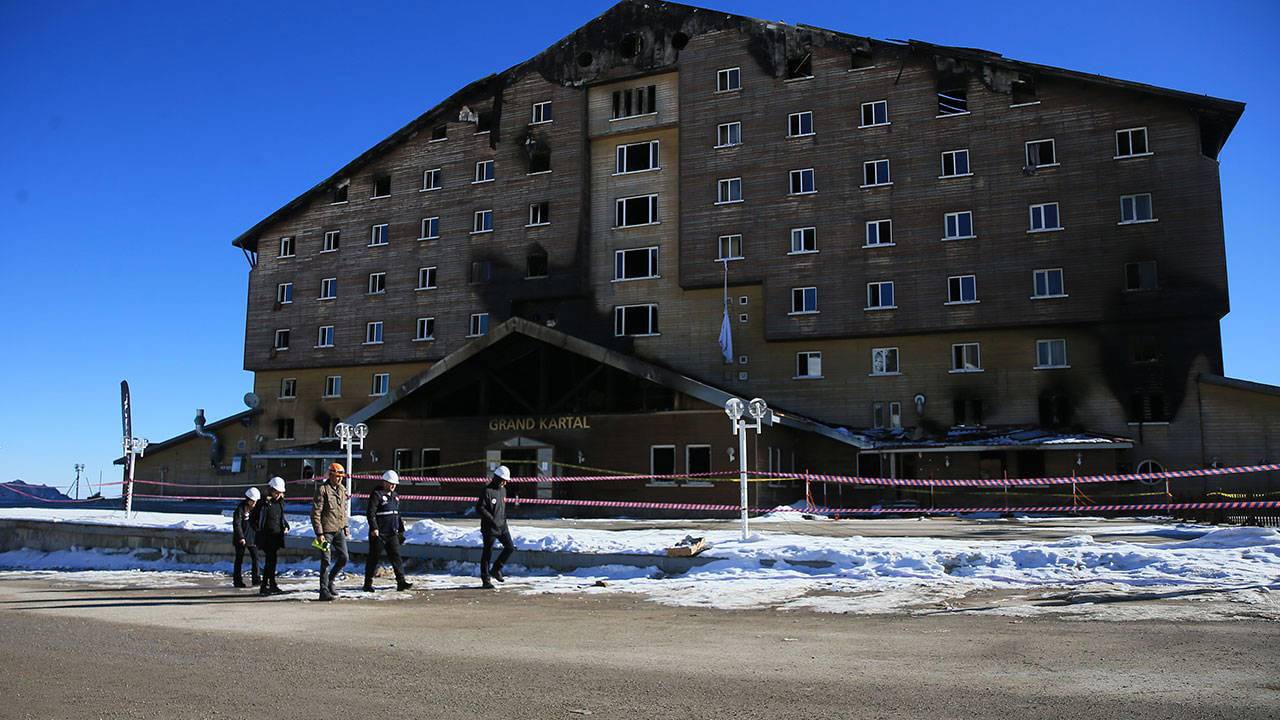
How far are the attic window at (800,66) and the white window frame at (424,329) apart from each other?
71.8 feet

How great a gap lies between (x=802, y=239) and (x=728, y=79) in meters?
8.76

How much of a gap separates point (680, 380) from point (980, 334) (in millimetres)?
14885

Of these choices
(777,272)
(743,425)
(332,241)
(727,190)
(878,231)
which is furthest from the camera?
(332,241)

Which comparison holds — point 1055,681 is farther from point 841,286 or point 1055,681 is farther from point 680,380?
point 841,286

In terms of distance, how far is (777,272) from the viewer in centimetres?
4247

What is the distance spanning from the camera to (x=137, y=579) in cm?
1884

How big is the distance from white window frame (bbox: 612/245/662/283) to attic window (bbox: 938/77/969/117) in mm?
14516

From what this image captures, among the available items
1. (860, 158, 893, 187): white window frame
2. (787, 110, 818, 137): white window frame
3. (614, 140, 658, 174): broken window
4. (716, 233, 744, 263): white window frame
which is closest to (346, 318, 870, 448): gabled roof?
(716, 233, 744, 263): white window frame

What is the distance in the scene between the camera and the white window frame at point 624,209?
151 feet

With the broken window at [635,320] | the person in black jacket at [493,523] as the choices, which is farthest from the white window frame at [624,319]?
the person in black jacket at [493,523]

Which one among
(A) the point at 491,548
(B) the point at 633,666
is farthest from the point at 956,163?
(B) the point at 633,666

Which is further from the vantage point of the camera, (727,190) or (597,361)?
(727,190)

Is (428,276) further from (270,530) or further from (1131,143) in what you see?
(270,530)

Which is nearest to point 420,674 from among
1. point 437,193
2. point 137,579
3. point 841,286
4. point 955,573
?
point 955,573
